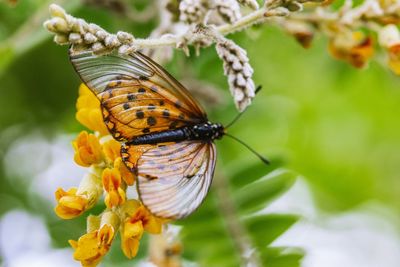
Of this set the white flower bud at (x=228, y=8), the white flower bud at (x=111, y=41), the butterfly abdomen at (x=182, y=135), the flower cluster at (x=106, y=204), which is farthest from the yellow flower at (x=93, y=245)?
the white flower bud at (x=228, y=8)

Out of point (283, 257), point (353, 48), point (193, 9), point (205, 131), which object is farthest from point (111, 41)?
point (283, 257)

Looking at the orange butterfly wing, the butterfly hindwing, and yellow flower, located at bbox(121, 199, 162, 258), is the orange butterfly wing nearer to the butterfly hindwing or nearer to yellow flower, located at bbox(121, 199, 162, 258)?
the butterfly hindwing

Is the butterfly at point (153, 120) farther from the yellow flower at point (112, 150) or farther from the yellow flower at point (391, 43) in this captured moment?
the yellow flower at point (391, 43)

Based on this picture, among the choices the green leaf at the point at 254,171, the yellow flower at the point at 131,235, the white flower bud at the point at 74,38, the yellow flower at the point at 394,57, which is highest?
the white flower bud at the point at 74,38

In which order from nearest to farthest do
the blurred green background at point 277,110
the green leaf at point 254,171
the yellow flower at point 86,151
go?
the yellow flower at point 86,151 → the green leaf at point 254,171 → the blurred green background at point 277,110

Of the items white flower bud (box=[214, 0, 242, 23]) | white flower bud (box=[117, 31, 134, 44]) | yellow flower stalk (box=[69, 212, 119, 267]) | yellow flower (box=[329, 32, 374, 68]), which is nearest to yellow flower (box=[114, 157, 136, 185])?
yellow flower stalk (box=[69, 212, 119, 267])

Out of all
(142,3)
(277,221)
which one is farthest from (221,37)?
(142,3)
